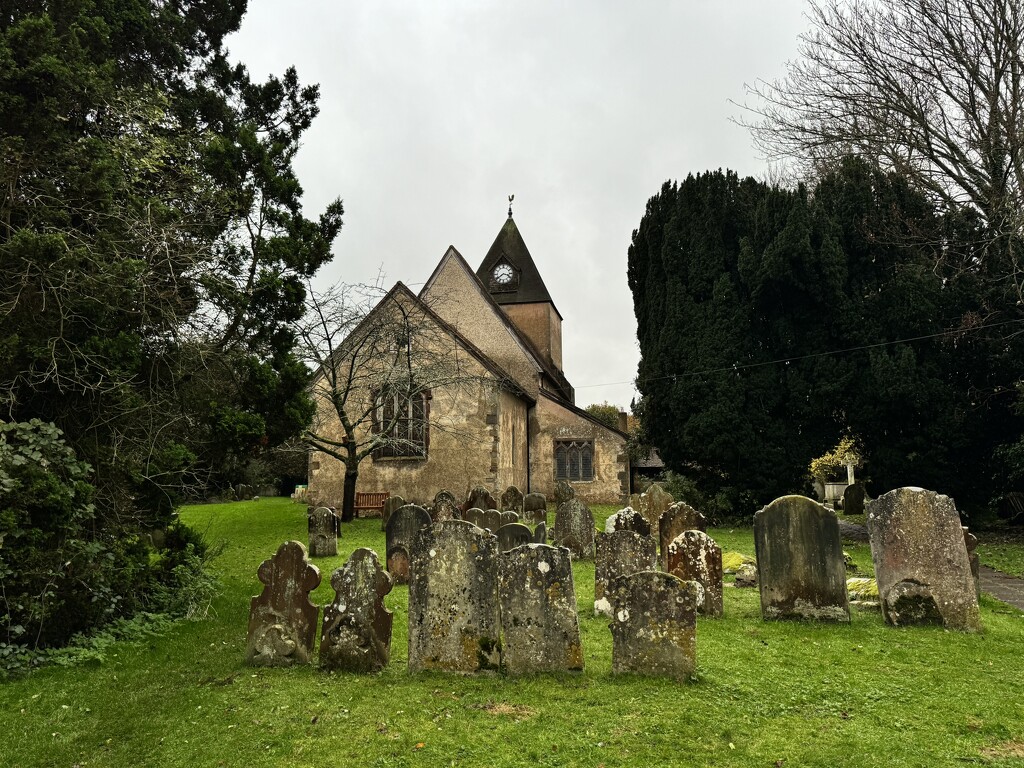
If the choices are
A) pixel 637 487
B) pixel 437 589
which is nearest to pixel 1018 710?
pixel 437 589

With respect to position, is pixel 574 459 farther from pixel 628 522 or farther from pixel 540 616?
pixel 540 616

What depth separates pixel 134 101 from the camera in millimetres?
8086

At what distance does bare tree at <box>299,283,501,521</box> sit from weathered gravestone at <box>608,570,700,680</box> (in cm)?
1263

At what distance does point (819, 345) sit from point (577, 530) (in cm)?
912

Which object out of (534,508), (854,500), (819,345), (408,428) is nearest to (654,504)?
(534,508)

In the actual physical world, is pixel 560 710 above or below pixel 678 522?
below

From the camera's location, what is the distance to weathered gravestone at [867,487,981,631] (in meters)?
6.90

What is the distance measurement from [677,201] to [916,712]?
1707cm

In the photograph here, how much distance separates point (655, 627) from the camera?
5500 mm

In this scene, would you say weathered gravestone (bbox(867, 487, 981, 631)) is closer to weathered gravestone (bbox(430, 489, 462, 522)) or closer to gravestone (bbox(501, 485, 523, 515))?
weathered gravestone (bbox(430, 489, 462, 522))

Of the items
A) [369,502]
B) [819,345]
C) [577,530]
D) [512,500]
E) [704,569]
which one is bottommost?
[704,569]

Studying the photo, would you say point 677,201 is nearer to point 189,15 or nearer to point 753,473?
point 753,473

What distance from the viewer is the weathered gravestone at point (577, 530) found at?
1199cm

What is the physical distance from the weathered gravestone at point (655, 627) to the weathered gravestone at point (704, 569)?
2185mm
